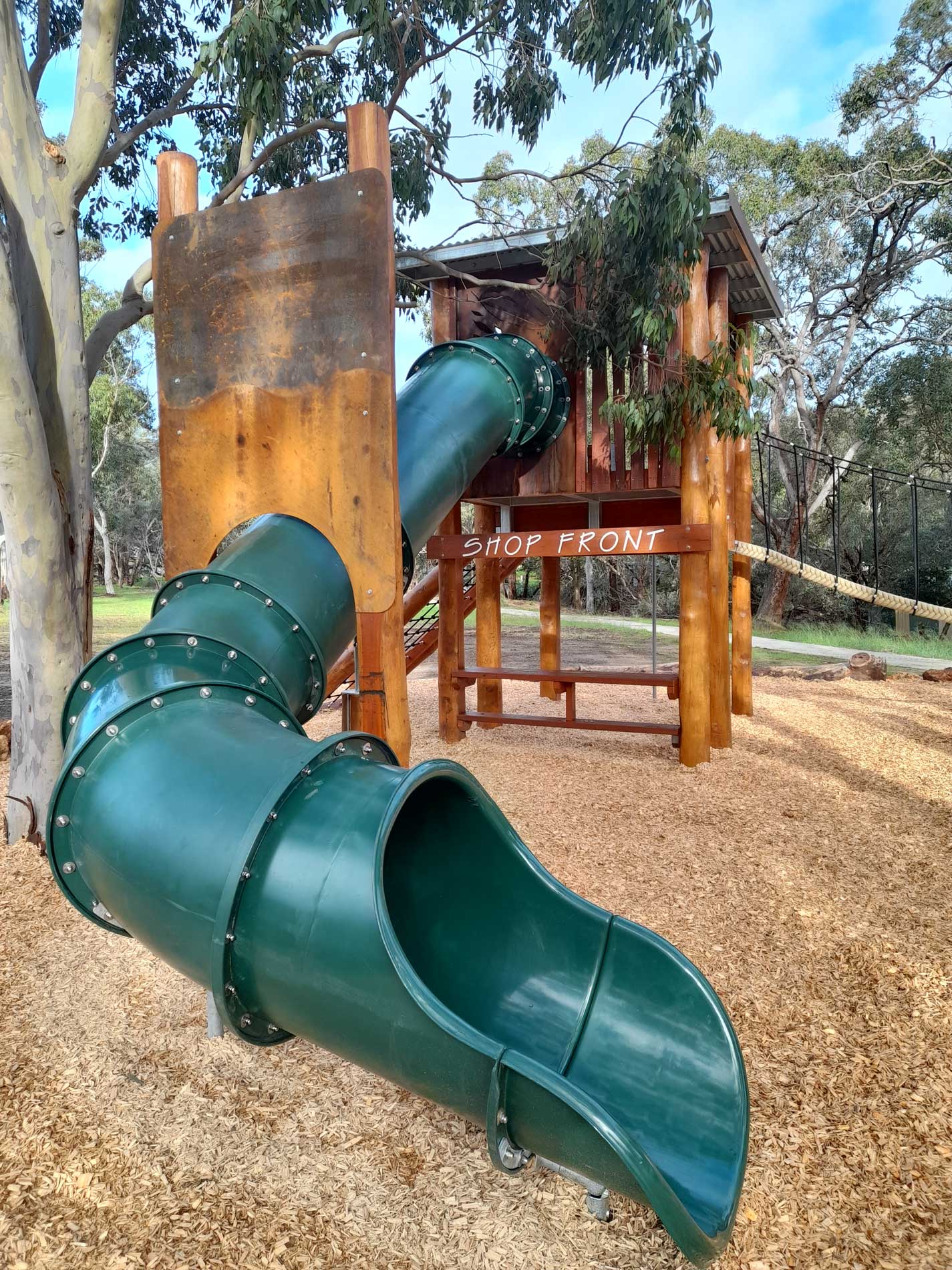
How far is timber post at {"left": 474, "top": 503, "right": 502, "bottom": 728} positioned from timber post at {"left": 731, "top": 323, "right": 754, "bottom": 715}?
8.17 feet

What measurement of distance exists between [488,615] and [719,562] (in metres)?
2.60

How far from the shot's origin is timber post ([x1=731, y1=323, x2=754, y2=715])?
8758mm

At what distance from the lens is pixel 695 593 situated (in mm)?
6582

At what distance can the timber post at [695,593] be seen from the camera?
652 cm

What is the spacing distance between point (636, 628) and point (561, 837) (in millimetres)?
15977

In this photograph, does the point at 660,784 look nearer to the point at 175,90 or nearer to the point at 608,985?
the point at 608,985

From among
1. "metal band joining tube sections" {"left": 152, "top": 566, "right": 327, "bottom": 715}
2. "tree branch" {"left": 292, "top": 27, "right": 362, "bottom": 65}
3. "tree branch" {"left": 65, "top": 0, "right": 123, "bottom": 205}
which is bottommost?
"metal band joining tube sections" {"left": 152, "top": 566, "right": 327, "bottom": 715}

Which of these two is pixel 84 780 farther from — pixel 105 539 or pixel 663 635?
pixel 105 539

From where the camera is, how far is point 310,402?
341 cm

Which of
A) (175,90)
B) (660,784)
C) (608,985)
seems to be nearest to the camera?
(608,985)

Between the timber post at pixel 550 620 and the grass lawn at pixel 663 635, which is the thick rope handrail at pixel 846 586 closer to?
the timber post at pixel 550 620

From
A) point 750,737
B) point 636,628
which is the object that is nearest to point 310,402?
point 750,737

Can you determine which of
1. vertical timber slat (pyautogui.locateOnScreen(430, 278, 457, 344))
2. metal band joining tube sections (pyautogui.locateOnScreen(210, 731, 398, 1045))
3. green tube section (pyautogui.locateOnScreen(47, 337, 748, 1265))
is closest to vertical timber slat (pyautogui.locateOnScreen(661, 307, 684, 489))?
vertical timber slat (pyautogui.locateOnScreen(430, 278, 457, 344))

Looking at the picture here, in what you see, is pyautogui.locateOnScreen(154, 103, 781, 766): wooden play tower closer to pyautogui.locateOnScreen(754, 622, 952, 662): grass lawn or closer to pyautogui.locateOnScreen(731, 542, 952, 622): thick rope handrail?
pyautogui.locateOnScreen(731, 542, 952, 622): thick rope handrail
